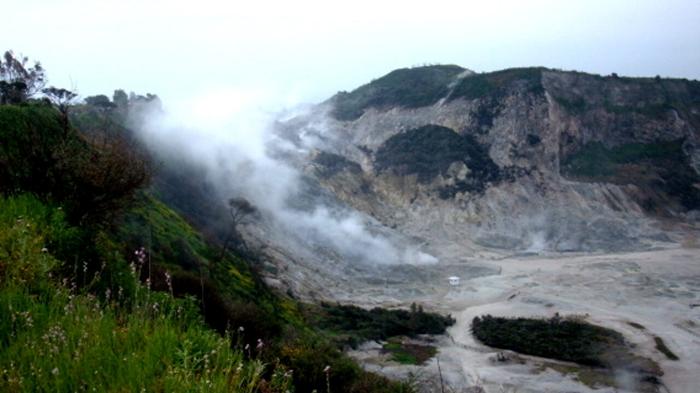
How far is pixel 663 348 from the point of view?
1103 inches

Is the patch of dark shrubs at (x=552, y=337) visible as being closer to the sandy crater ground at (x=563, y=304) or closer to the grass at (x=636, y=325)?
the sandy crater ground at (x=563, y=304)

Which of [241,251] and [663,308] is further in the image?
[241,251]

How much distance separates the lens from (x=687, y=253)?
53094mm

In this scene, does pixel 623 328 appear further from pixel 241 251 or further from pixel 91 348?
pixel 91 348

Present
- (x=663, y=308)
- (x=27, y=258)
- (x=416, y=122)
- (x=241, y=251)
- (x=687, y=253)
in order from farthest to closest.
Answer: (x=416, y=122) → (x=687, y=253) → (x=241, y=251) → (x=663, y=308) → (x=27, y=258)

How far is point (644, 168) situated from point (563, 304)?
4979cm

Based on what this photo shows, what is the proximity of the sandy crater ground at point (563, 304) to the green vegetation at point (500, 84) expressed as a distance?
36226mm

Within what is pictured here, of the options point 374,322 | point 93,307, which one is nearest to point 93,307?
point 93,307

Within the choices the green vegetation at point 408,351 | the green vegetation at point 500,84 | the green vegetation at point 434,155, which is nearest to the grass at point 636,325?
the green vegetation at point 408,351

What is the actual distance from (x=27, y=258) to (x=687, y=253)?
200ft

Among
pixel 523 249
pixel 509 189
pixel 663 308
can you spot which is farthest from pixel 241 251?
pixel 509 189

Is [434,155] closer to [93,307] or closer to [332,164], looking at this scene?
[332,164]

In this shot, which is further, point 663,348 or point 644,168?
point 644,168

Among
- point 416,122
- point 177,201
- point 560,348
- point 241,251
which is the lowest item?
point 560,348
